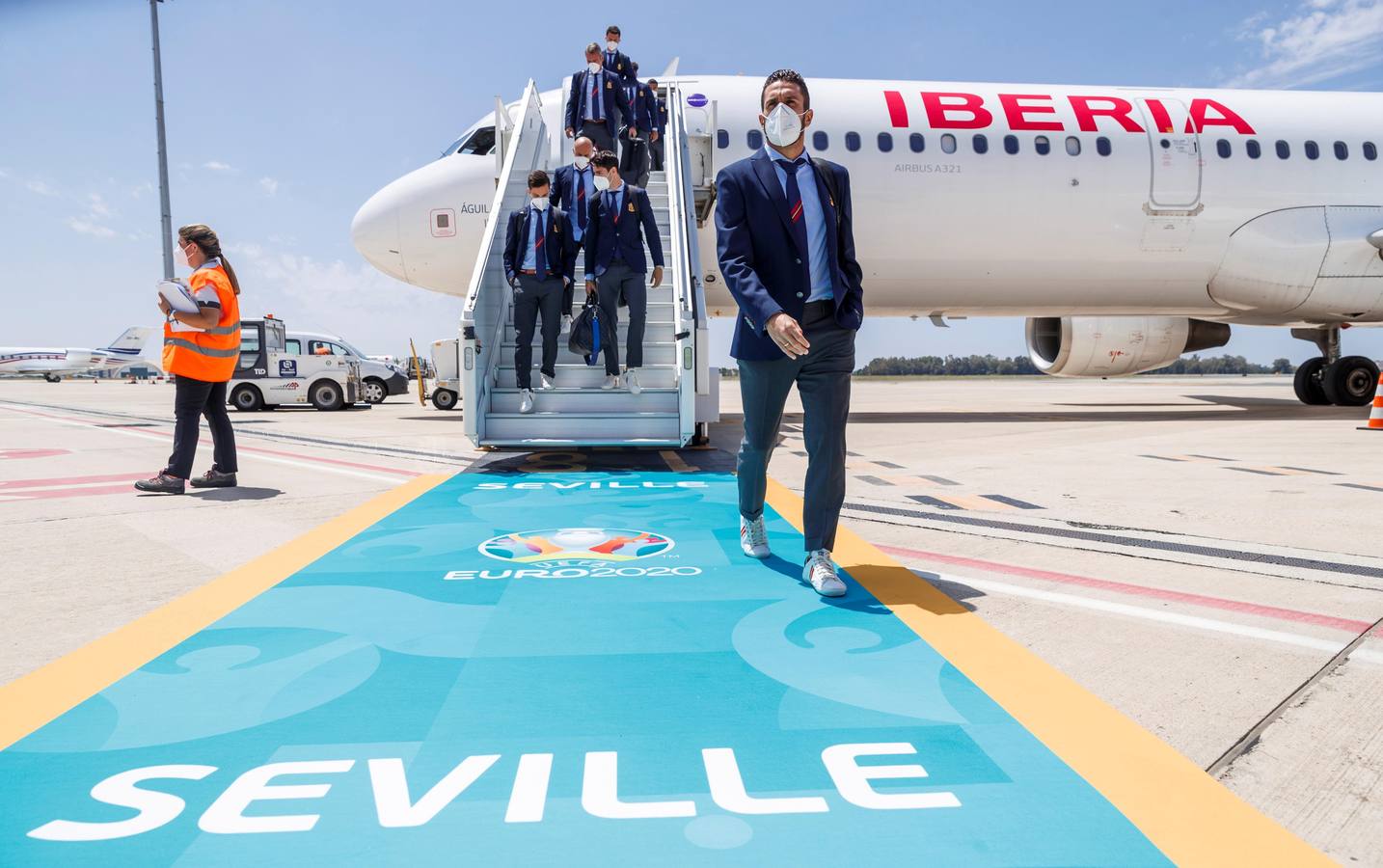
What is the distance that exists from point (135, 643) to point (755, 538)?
2.23 metres

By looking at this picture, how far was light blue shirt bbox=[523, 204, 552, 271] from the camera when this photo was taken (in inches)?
264

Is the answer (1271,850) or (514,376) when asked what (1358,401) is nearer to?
(514,376)

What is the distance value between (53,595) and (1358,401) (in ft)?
56.5

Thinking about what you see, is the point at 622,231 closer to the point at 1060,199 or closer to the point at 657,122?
the point at 657,122

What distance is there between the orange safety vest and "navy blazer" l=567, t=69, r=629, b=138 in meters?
4.60

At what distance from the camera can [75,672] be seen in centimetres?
224

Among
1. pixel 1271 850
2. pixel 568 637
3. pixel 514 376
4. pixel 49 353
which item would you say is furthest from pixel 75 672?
pixel 49 353

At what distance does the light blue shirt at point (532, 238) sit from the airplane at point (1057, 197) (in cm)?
342

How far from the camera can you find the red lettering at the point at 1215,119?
429 inches

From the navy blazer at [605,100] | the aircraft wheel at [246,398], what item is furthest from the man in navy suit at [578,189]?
the aircraft wheel at [246,398]

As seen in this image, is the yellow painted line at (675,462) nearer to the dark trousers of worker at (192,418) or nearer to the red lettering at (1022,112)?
the dark trousers of worker at (192,418)

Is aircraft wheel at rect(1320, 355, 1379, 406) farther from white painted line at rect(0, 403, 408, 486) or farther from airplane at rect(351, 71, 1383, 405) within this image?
white painted line at rect(0, 403, 408, 486)

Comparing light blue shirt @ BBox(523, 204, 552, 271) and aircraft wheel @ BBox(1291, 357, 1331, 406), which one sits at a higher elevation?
light blue shirt @ BBox(523, 204, 552, 271)

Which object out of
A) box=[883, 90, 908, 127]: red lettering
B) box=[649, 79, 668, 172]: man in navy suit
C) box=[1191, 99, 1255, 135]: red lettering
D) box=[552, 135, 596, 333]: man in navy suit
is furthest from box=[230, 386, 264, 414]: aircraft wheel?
box=[1191, 99, 1255, 135]: red lettering
